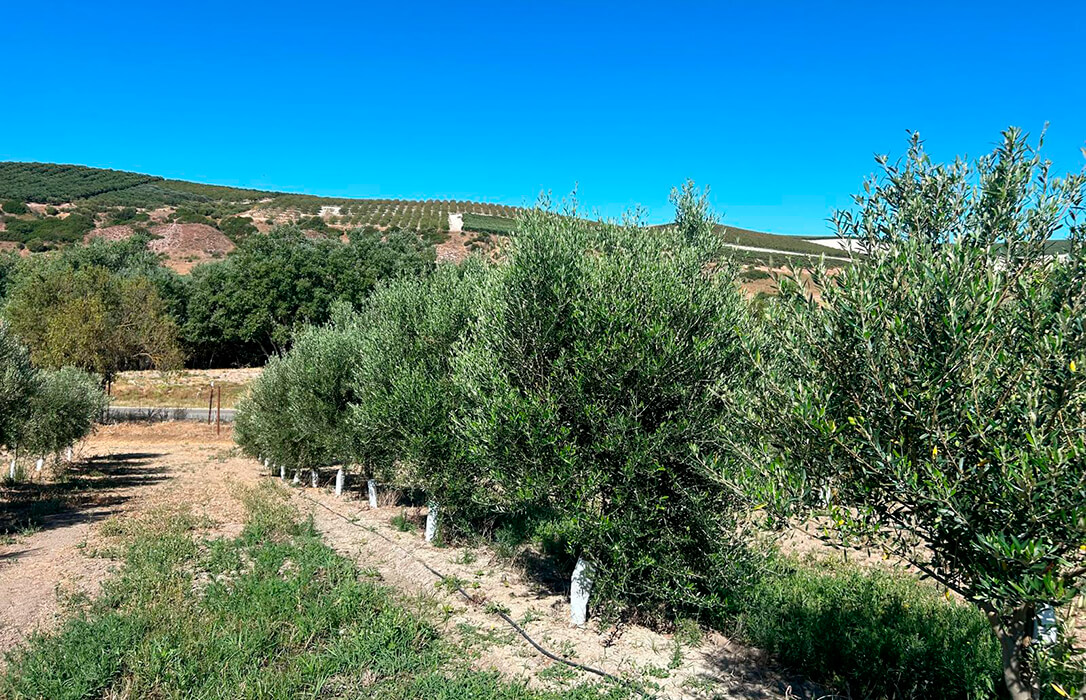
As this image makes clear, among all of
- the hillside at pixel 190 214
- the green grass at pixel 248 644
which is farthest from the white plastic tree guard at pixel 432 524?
the hillside at pixel 190 214

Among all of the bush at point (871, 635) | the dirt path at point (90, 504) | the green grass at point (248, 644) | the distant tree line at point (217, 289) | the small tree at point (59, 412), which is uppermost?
the distant tree line at point (217, 289)

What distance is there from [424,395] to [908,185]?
1059cm

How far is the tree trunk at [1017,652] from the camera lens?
201 inches

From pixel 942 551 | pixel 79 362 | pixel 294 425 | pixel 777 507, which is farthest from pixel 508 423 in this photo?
pixel 79 362

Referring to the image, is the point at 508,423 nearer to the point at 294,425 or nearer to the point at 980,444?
the point at 980,444

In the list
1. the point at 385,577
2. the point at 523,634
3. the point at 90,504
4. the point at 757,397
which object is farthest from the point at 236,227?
the point at 757,397

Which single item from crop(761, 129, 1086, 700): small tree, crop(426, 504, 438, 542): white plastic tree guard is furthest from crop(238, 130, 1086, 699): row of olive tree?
crop(426, 504, 438, 542): white plastic tree guard

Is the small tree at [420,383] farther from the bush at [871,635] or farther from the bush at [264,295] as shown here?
the bush at [264,295]

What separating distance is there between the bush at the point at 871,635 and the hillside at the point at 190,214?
6074 cm

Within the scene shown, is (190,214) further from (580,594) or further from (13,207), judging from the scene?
(580,594)

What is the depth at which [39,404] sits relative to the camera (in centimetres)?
2028

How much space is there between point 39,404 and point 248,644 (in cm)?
1714

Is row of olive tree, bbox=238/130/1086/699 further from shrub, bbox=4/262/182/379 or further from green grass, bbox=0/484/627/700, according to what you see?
→ shrub, bbox=4/262/182/379

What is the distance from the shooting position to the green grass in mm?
7188
